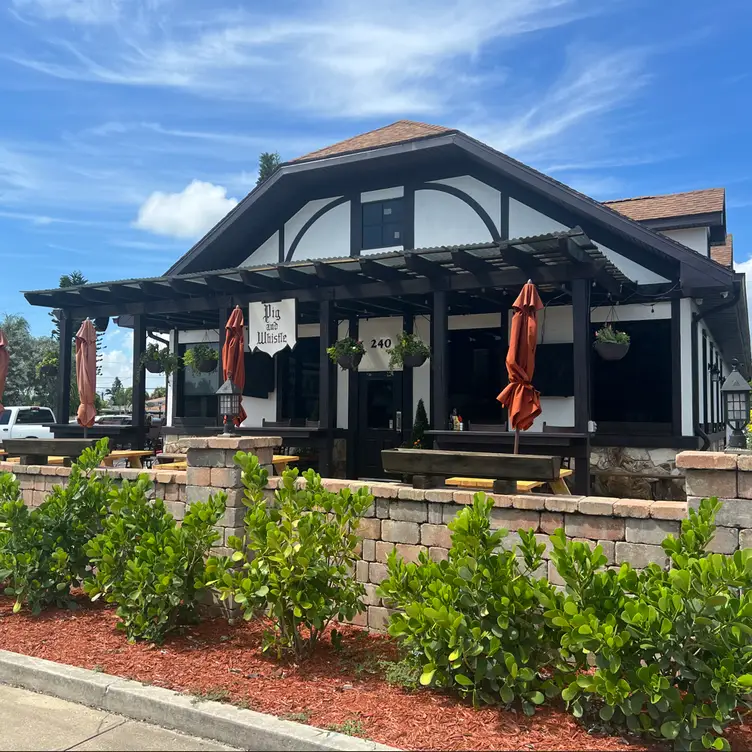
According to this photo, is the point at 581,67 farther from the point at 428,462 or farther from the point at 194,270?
the point at 194,270

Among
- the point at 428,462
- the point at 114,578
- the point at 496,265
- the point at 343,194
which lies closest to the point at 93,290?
the point at 343,194

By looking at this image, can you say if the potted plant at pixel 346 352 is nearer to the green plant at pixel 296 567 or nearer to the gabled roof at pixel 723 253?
the green plant at pixel 296 567

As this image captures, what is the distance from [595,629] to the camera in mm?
3729

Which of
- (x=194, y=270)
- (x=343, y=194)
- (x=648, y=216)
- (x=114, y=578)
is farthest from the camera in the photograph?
(x=194, y=270)

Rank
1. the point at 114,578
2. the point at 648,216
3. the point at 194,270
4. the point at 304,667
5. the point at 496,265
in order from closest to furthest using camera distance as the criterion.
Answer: the point at 304,667 < the point at 114,578 < the point at 496,265 < the point at 648,216 < the point at 194,270

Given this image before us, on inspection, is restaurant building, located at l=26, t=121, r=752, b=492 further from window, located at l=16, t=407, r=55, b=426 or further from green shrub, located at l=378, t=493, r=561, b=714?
window, located at l=16, t=407, r=55, b=426

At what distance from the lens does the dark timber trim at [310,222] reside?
13.4 m

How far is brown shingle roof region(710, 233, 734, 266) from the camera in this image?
13531mm

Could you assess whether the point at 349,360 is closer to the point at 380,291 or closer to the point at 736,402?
the point at 380,291

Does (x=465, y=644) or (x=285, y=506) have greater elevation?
(x=285, y=506)

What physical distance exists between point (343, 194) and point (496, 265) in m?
4.49

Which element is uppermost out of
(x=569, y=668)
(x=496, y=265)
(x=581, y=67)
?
(x=581, y=67)

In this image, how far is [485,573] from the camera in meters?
4.21

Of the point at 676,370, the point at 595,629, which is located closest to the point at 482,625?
the point at 595,629
